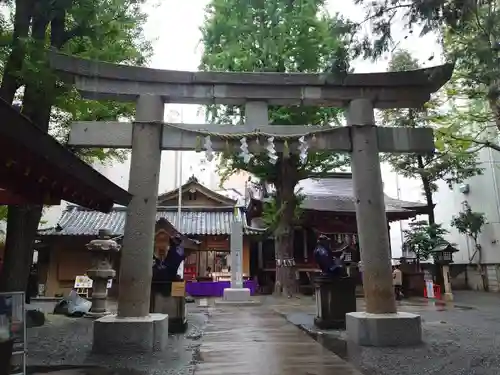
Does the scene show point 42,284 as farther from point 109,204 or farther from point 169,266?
point 109,204

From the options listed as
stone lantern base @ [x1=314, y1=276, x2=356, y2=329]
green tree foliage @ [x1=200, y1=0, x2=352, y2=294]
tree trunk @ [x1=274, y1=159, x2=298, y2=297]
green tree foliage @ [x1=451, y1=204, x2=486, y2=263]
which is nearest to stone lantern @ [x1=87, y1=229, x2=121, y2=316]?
green tree foliage @ [x1=200, y1=0, x2=352, y2=294]

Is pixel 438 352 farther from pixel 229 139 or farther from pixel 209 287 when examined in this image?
pixel 209 287

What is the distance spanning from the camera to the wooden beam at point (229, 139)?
A: 7.95 metres

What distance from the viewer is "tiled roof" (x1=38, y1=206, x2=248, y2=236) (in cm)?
2281

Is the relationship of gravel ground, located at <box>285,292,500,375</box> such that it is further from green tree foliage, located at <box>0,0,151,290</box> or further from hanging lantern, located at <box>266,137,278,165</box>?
green tree foliage, located at <box>0,0,151,290</box>

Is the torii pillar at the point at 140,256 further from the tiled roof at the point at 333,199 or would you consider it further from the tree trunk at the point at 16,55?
the tiled roof at the point at 333,199

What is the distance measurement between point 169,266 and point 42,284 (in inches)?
647

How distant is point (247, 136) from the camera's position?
8.31 m

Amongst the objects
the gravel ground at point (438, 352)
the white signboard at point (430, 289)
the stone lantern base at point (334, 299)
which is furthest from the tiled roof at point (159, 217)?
the gravel ground at point (438, 352)

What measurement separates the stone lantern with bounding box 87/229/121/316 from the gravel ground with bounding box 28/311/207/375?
2.51 m

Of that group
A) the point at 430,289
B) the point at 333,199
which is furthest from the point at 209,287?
the point at 430,289

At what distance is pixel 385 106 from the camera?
8961 millimetres

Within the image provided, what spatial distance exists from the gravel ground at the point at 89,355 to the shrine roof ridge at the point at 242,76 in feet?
16.7

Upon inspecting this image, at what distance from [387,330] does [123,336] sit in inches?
186
